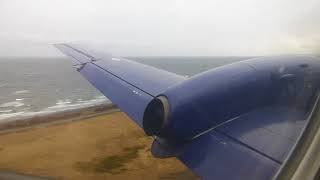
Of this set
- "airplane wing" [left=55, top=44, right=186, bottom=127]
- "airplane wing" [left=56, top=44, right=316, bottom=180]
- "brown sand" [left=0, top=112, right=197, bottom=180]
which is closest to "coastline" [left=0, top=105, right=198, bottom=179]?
"brown sand" [left=0, top=112, right=197, bottom=180]

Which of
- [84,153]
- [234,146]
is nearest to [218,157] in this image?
[234,146]

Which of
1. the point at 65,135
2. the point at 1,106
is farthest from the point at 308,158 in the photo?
the point at 1,106

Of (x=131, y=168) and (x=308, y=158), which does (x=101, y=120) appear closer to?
(x=131, y=168)

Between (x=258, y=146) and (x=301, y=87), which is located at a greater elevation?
(x=301, y=87)

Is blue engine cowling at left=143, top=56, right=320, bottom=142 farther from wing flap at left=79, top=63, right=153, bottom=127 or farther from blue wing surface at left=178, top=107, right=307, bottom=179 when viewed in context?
wing flap at left=79, top=63, right=153, bottom=127

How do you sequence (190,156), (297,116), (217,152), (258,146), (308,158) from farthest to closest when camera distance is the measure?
(190,156)
(217,152)
(258,146)
(297,116)
(308,158)

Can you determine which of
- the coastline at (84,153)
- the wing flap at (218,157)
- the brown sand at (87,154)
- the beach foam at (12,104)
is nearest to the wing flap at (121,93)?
the wing flap at (218,157)

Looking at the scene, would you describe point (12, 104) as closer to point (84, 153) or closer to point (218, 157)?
point (84, 153)
